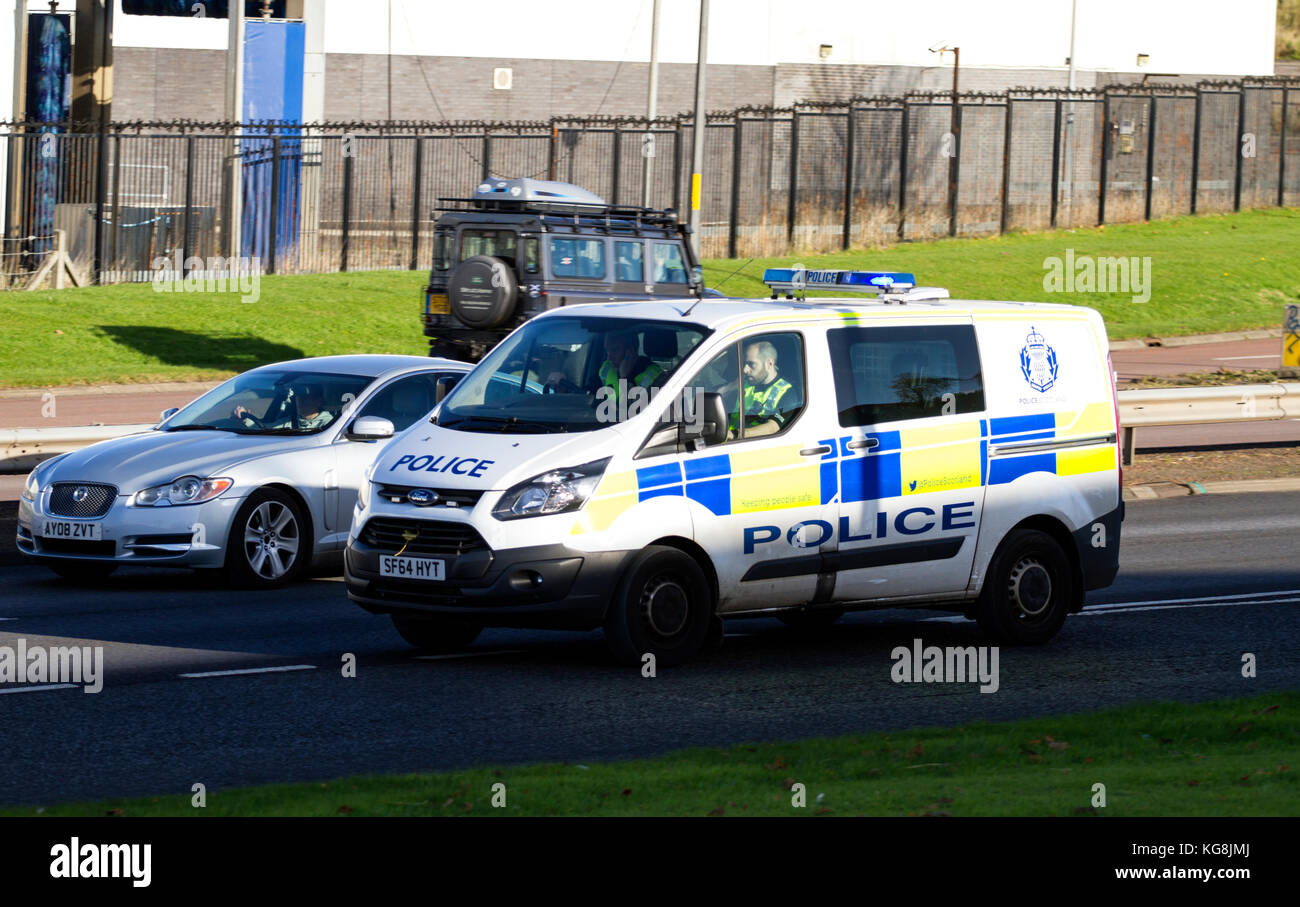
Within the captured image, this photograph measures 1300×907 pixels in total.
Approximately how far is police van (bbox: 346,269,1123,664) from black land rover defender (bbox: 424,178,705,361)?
11716 mm

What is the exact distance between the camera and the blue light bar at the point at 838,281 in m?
11.2

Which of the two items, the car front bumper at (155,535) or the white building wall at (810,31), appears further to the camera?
the white building wall at (810,31)

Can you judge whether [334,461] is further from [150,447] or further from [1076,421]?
[1076,421]

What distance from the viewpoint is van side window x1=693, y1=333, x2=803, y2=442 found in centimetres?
1009

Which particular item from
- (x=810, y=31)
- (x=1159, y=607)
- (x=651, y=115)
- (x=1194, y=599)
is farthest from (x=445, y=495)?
(x=810, y=31)

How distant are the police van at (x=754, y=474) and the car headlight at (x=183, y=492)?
2.62 metres

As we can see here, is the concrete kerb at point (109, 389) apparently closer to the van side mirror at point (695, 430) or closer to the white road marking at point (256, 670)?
the white road marking at point (256, 670)

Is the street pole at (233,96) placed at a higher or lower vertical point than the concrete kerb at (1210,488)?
higher

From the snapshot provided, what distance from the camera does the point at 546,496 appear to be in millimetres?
9461

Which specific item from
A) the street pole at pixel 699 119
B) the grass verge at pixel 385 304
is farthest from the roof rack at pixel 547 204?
the street pole at pixel 699 119

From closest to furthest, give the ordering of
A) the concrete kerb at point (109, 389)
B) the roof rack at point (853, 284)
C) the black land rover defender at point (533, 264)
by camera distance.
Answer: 1. the roof rack at point (853, 284)
2. the black land rover defender at point (533, 264)
3. the concrete kerb at point (109, 389)

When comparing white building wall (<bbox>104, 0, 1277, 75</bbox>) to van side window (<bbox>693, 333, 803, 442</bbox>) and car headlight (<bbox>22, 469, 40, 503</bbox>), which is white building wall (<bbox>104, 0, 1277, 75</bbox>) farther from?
van side window (<bbox>693, 333, 803, 442</bbox>)

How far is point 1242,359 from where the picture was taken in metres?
30.4

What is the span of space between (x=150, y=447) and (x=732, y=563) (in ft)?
16.4
